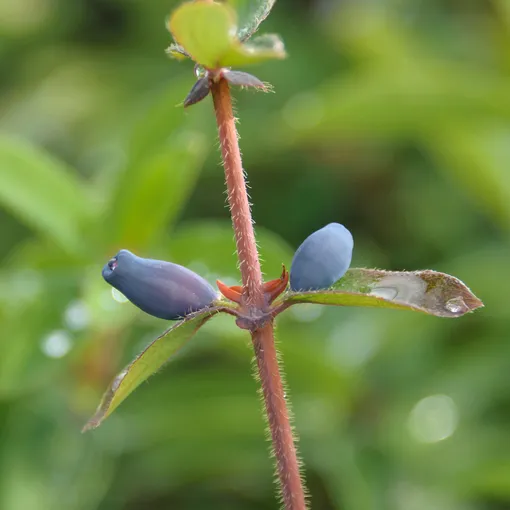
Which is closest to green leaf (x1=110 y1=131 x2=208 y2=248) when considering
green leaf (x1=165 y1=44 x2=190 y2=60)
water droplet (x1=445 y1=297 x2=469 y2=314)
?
green leaf (x1=165 y1=44 x2=190 y2=60)

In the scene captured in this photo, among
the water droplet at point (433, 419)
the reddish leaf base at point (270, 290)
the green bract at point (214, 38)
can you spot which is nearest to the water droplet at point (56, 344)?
the water droplet at point (433, 419)

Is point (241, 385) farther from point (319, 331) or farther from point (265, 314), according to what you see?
point (265, 314)

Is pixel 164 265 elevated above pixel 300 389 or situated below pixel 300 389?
below

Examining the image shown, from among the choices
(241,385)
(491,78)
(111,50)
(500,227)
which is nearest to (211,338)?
(241,385)

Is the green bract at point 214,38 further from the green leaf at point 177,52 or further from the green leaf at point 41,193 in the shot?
the green leaf at point 41,193

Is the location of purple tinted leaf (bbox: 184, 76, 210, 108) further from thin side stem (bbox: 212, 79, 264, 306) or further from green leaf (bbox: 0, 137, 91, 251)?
green leaf (bbox: 0, 137, 91, 251)

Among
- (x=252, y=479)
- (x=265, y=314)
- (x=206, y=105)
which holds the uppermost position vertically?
(x=206, y=105)

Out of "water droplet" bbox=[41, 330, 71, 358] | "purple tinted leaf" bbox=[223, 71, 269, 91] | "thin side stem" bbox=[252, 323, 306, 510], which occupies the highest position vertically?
"water droplet" bbox=[41, 330, 71, 358]
